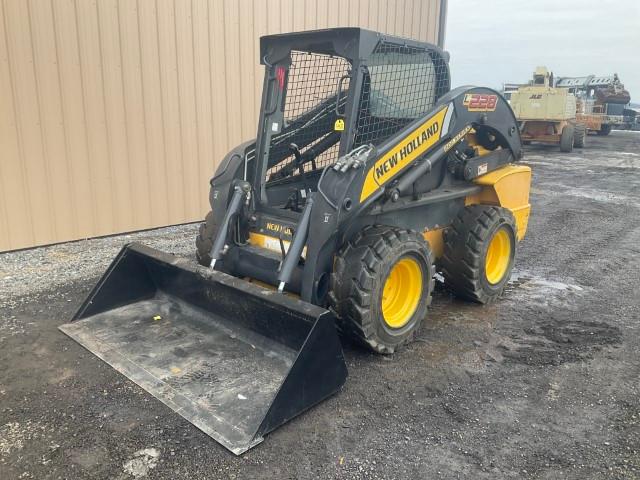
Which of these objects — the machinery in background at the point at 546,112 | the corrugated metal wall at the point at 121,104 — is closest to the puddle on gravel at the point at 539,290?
the corrugated metal wall at the point at 121,104

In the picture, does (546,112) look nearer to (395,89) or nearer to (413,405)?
(395,89)

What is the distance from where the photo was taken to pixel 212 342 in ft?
12.0

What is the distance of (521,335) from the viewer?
4.19 metres

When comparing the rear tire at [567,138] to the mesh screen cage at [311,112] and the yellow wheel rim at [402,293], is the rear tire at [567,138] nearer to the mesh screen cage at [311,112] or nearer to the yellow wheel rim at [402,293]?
the mesh screen cage at [311,112]

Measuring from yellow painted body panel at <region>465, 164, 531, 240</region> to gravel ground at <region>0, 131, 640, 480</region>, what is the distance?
2.40 feet

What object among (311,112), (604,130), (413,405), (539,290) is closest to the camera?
(413,405)

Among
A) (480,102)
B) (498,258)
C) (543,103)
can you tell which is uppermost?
(480,102)

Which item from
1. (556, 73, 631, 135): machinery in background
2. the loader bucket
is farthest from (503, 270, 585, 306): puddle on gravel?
(556, 73, 631, 135): machinery in background

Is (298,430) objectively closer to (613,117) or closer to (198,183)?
(198,183)

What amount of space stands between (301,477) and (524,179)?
3.82 m

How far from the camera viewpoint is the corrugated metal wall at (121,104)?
234 inches

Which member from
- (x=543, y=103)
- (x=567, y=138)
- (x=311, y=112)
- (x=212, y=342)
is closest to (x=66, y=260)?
(x=212, y=342)

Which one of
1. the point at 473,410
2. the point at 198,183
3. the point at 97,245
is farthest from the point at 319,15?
the point at 473,410

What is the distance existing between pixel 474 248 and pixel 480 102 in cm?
120
